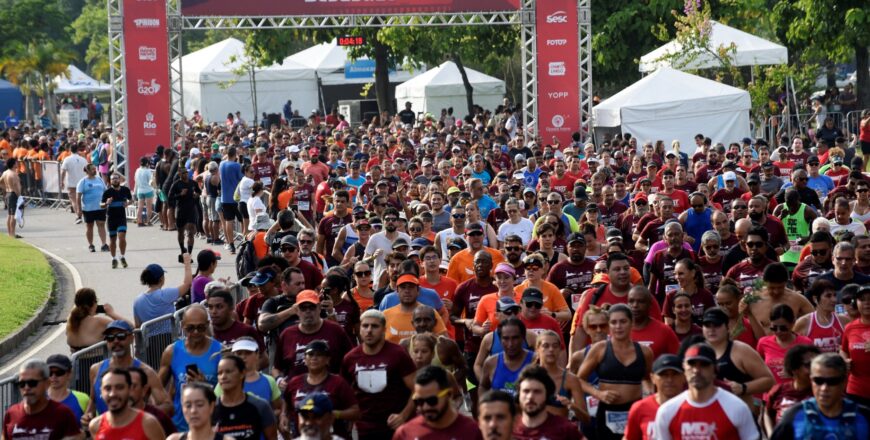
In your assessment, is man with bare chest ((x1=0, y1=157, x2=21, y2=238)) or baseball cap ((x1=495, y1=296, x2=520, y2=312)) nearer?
baseball cap ((x1=495, y1=296, x2=520, y2=312))

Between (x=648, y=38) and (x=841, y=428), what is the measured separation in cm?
3443

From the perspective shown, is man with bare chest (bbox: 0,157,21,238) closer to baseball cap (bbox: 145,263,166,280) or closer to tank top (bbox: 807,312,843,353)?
baseball cap (bbox: 145,263,166,280)

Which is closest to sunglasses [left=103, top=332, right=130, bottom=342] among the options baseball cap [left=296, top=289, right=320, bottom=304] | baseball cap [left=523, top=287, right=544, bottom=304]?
baseball cap [left=296, top=289, right=320, bottom=304]

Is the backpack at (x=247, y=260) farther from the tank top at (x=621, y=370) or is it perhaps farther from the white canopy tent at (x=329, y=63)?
the white canopy tent at (x=329, y=63)

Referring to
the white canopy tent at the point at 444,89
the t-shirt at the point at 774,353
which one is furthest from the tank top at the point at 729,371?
the white canopy tent at the point at 444,89

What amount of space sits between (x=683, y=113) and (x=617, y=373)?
72.9 ft

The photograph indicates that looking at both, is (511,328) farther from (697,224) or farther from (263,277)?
(697,224)

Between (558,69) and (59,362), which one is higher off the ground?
(558,69)

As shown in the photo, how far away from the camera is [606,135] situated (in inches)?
1275

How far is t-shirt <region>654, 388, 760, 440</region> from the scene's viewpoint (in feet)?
25.4

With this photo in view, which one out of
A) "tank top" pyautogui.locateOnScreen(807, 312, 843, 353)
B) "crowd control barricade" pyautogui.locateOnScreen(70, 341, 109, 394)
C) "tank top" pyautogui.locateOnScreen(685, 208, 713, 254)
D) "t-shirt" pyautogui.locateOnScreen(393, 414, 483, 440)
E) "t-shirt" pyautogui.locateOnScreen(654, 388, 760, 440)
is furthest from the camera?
"tank top" pyautogui.locateOnScreen(685, 208, 713, 254)

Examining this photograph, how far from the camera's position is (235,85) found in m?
56.8

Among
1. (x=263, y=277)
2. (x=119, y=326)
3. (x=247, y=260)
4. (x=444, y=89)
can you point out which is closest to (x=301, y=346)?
(x=119, y=326)

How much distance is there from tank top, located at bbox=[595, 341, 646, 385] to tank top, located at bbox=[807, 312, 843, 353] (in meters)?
1.61
